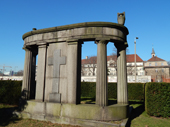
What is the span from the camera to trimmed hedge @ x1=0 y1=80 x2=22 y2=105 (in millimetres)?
9969

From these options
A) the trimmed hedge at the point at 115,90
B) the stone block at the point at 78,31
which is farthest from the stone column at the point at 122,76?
the trimmed hedge at the point at 115,90

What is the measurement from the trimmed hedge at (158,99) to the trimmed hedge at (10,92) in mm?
9245

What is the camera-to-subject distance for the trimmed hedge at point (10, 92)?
9969mm

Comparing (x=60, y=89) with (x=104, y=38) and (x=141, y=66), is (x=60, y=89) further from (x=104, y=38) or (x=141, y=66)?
(x=141, y=66)

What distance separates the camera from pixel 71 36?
6.48 m

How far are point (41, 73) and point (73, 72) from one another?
1990 millimetres

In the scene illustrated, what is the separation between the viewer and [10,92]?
1030 cm

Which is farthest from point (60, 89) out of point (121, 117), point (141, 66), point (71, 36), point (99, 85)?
point (141, 66)

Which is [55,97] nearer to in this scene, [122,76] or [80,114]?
[80,114]

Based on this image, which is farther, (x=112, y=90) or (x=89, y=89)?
(x=89, y=89)

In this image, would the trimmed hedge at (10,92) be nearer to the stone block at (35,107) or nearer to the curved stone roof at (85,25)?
the stone block at (35,107)


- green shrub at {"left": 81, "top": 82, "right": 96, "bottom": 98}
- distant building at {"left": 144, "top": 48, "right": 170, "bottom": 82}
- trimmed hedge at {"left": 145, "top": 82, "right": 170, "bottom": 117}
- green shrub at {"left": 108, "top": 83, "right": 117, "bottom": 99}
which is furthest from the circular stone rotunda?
distant building at {"left": 144, "top": 48, "right": 170, "bottom": 82}

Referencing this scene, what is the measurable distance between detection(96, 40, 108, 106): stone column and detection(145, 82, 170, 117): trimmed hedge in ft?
10.7

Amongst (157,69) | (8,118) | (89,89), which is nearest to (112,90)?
(89,89)
